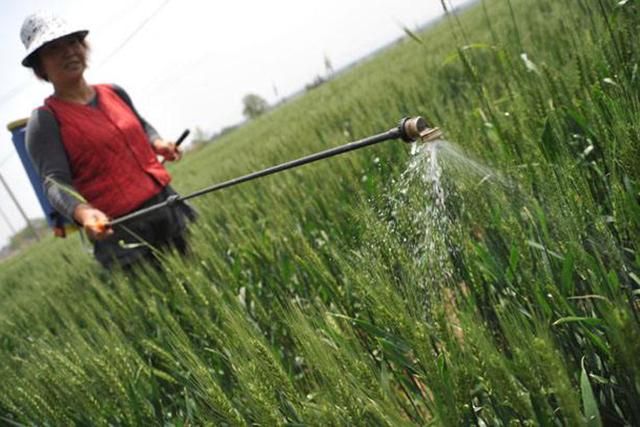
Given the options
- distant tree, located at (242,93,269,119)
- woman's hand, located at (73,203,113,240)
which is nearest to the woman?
woman's hand, located at (73,203,113,240)

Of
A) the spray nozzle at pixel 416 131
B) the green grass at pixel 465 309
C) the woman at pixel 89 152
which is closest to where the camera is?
the green grass at pixel 465 309

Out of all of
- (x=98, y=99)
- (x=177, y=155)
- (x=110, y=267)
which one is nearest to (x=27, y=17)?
(x=98, y=99)

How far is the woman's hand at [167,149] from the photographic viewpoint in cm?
233

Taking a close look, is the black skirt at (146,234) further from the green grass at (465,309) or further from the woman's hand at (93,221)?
the green grass at (465,309)

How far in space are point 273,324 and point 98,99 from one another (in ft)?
4.78

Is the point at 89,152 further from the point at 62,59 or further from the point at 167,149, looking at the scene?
the point at 167,149

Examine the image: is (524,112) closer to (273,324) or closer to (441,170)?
(441,170)

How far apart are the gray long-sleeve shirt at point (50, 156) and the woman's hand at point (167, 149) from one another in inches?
22.9

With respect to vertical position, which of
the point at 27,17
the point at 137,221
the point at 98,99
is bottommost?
the point at 137,221

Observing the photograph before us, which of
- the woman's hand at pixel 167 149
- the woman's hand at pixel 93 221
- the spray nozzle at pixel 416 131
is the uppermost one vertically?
the woman's hand at pixel 167 149

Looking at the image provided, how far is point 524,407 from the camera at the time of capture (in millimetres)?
444

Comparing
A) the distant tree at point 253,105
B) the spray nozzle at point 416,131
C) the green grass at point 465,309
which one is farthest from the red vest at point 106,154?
the distant tree at point 253,105

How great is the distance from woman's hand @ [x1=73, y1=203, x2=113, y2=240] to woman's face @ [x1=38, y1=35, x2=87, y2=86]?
0.57 m

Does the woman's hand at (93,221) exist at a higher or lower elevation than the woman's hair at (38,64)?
lower
